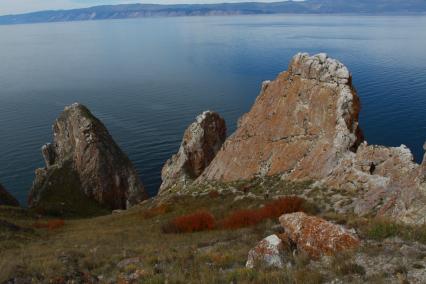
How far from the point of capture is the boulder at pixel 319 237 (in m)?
16.2

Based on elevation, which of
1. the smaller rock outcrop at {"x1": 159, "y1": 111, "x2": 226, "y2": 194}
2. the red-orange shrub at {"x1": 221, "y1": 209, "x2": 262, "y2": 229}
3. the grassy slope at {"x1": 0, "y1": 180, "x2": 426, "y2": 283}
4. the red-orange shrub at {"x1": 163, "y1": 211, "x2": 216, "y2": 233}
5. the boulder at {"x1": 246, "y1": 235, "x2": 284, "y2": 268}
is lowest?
the smaller rock outcrop at {"x1": 159, "y1": 111, "x2": 226, "y2": 194}

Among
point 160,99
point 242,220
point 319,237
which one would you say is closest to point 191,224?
point 242,220

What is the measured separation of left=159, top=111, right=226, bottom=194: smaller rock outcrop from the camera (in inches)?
2741

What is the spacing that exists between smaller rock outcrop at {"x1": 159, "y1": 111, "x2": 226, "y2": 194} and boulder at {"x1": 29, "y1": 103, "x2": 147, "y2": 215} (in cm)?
1186

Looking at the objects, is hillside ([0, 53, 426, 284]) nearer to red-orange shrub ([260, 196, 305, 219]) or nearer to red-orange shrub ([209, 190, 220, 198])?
red-orange shrub ([260, 196, 305, 219])

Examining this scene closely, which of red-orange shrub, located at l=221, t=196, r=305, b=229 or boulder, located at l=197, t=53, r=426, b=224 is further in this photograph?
boulder, located at l=197, t=53, r=426, b=224

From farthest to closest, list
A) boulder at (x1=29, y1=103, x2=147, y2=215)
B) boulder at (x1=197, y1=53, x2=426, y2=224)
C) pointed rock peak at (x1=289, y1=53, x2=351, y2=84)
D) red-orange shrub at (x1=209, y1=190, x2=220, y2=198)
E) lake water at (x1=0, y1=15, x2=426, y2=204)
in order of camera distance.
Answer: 1. lake water at (x1=0, y1=15, x2=426, y2=204)
2. boulder at (x1=29, y1=103, x2=147, y2=215)
3. pointed rock peak at (x1=289, y1=53, x2=351, y2=84)
4. red-orange shrub at (x1=209, y1=190, x2=220, y2=198)
5. boulder at (x1=197, y1=53, x2=426, y2=224)

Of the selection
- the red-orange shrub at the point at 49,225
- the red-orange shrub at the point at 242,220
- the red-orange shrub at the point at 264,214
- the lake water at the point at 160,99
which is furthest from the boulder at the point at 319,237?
the lake water at the point at 160,99

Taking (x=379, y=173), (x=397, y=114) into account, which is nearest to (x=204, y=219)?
(x=379, y=173)

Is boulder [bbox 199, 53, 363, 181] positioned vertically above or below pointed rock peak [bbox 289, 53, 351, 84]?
below

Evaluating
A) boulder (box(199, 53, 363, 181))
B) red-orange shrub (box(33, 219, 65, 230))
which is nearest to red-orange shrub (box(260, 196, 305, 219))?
boulder (box(199, 53, 363, 181))

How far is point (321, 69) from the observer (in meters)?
47.0

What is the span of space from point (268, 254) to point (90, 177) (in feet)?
228

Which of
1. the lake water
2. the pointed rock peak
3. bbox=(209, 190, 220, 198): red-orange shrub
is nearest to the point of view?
bbox=(209, 190, 220, 198): red-orange shrub
